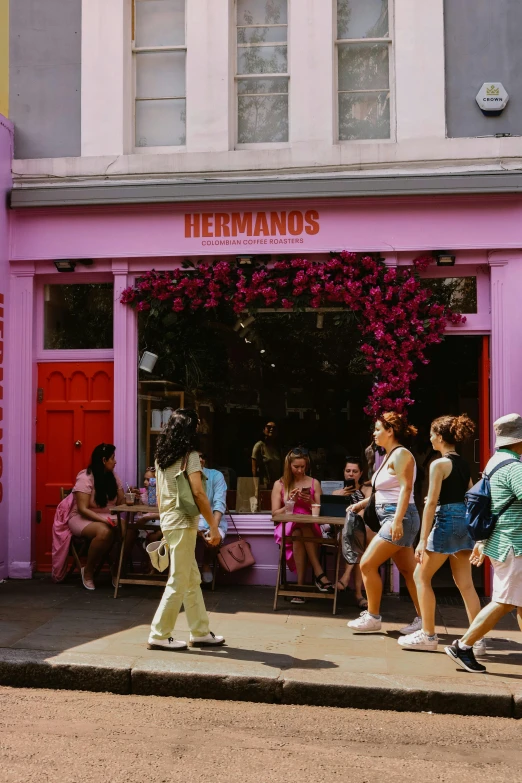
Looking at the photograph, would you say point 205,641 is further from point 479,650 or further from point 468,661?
point 479,650

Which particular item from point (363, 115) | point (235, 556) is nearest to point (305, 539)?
point (235, 556)

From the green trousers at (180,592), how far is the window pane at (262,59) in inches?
217

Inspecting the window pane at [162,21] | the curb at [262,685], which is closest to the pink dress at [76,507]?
the curb at [262,685]

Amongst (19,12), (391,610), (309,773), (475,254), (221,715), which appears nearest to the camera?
(309,773)

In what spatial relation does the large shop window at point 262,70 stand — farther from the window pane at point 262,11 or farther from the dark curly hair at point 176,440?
the dark curly hair at point 176,440

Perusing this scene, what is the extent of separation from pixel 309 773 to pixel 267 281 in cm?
564

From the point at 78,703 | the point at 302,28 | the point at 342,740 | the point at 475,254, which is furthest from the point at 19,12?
the point at 342,740

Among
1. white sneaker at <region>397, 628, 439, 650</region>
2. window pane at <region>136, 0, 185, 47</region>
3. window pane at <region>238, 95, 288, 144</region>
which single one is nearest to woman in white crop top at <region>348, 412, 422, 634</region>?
white sneaker at <region>397, 628, 439, 650</region>

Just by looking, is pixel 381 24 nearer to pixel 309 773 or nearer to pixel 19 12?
pixel 19 12

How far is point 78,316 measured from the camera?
374 inches

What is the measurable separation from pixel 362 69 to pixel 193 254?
9.08ft

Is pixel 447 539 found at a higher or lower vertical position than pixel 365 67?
lower

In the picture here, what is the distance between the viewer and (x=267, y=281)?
8.96 metres

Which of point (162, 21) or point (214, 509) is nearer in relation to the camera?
point (214, 509)
